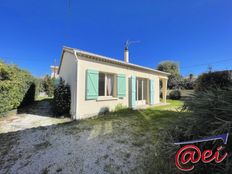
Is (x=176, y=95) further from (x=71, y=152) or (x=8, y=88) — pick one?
(x=8, y=88)

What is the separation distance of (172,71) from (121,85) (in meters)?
18.4

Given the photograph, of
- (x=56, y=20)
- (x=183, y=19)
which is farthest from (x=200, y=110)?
(x=56, y=20)

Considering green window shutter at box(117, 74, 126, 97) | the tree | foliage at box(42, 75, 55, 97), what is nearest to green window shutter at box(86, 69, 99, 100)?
green window shutter at box(117, 74, 126, 97)

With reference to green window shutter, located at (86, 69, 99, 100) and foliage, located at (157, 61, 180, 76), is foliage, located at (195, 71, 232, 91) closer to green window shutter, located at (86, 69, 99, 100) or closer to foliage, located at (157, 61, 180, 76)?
green window shutter, located at (86, 69, 99, 100)

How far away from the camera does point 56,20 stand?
326 inches

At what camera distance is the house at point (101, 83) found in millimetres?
5944

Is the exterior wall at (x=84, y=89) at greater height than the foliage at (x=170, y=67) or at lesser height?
lesser

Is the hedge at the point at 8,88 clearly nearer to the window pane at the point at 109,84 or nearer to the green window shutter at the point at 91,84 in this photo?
the green window shutter at the point at 91,84

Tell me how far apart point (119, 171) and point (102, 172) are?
1.08 ft

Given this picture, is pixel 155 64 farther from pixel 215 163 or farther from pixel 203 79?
pixel 215 163

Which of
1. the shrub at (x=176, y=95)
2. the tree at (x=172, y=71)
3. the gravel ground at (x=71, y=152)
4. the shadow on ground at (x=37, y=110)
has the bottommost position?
the gravel ground at (x=71, y=152)

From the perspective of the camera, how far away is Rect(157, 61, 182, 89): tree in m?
20.5

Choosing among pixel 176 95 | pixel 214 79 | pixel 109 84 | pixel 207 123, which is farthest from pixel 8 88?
pixel 176 95

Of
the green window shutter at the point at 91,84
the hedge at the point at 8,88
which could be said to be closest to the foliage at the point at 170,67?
the green window shutter at the point at 91,84
